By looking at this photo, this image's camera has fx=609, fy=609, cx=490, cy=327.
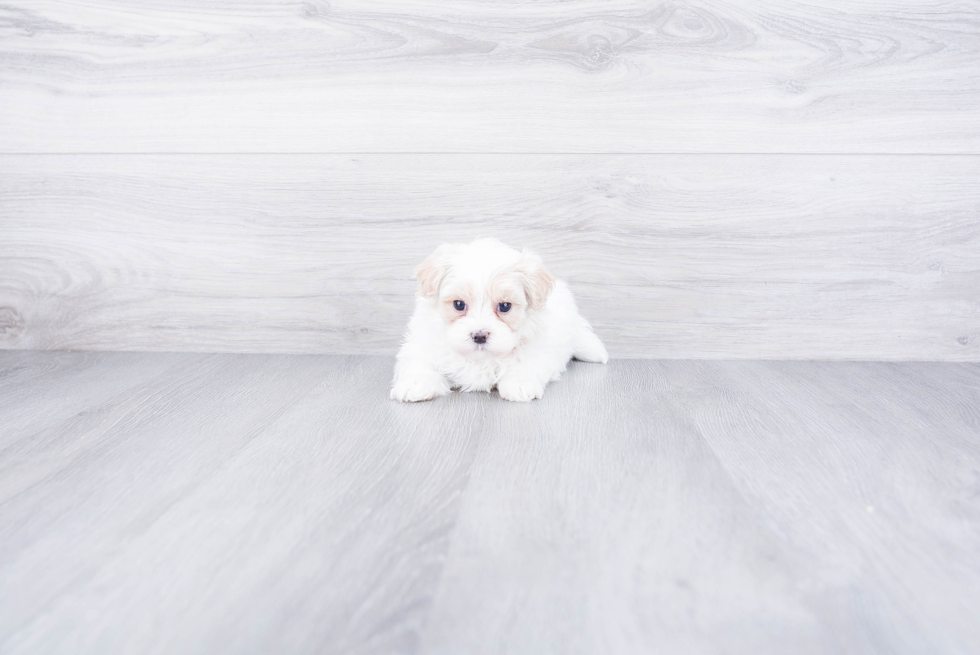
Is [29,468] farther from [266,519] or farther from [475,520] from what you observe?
[475,520]

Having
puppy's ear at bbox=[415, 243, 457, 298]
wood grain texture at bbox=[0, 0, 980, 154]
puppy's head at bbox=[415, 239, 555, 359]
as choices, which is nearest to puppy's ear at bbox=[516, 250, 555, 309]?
puppy's head at bbox=[415, 239, 555, 359]

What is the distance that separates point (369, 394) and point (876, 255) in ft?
4.60

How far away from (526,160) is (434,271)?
1.60ft

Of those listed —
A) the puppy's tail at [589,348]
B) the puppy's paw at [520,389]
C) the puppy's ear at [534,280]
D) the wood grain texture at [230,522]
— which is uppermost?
the puppy's ear at [534,280]

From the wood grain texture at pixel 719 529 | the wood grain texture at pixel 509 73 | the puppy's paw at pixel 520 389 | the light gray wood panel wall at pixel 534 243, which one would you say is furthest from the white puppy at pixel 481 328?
the wood grain texture at pixel 509 73

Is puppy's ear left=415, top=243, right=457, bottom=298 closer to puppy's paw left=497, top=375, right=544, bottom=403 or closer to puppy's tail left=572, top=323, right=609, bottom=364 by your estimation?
puppy's paw left=497, top=375, right=544, bottom=403

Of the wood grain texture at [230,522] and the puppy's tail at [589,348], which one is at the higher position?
the wood grain texture at [230,522]

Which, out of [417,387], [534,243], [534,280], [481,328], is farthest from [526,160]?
[417,387]

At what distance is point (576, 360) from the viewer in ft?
5.65

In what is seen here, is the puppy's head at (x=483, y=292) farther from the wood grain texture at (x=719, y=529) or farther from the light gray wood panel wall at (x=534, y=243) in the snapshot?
the light gray wood panel wall at (x=534, y=243)

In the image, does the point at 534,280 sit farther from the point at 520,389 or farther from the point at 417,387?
the point at 417,387

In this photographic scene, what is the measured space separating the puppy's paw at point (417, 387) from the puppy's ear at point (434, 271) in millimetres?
186

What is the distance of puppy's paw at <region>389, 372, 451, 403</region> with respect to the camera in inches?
53.1

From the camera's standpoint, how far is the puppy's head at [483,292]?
1326 millimetres
